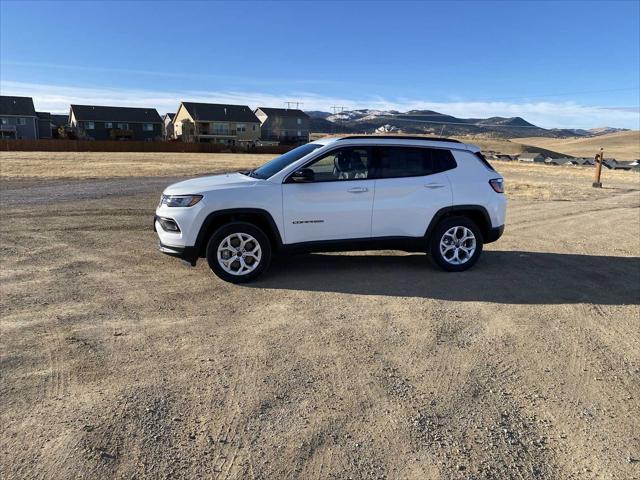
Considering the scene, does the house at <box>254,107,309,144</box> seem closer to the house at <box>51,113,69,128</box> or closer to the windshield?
the house at <box>51,113,69,128</box>

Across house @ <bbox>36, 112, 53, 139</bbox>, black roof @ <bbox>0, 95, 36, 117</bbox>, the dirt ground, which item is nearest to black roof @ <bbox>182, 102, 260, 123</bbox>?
house @ <bbox>36, 112, 53, 139</bbox>

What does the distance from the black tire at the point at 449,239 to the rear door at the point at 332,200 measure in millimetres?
981

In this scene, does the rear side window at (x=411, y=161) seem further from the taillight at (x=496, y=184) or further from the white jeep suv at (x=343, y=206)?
the taillight at (x=496, y=184)

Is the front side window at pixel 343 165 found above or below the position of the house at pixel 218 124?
below

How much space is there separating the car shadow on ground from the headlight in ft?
3.97

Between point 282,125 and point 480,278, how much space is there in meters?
95.4

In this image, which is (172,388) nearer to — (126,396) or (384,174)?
(126,396)

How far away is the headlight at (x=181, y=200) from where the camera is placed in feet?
20.0

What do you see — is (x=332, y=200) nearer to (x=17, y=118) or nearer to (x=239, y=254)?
(x=239, y=254)

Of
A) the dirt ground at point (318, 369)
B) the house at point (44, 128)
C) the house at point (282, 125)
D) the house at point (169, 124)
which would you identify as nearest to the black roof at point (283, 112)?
the house at point (282, 125)

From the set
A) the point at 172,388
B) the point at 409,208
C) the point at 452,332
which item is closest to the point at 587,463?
the point at 452,332

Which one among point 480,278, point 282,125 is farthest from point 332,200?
point 282,125

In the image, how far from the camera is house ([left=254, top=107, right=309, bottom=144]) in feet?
322

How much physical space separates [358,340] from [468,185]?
11.0 ft
